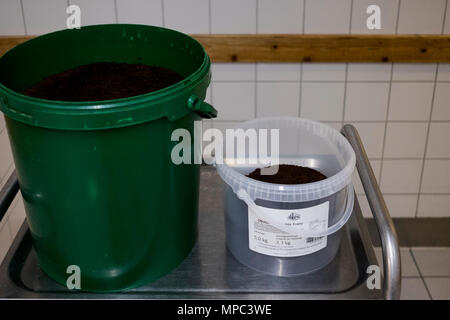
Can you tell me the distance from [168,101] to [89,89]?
229 millimetres

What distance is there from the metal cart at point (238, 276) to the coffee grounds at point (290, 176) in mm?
101

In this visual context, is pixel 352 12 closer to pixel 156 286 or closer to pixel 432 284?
pixel 432 284

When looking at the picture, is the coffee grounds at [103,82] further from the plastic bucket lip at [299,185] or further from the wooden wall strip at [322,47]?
the wooden wall strip at [322,47]

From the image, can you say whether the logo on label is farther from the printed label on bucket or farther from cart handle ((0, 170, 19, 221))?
cart handle ((0, 170, 19, 221))

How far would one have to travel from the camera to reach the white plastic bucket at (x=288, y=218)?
3.19ft

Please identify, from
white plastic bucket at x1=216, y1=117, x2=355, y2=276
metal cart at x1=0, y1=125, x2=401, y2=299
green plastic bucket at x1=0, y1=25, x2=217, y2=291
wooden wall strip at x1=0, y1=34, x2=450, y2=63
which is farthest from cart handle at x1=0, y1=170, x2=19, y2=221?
wooden wall strip at x1=0, y1=34, x2=450, y2=63

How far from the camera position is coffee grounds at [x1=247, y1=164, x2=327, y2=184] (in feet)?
3.47

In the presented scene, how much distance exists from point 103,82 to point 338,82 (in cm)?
136

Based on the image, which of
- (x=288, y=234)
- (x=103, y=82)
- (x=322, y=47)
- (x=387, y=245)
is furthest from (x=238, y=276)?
Result: (x=322, y=47)

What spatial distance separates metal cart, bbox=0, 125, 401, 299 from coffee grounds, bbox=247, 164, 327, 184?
0.33 feet

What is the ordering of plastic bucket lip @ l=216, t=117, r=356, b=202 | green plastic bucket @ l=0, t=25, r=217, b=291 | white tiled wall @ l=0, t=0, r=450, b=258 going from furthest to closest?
1. white tiled wall @ l=0, t=0, r=450, b=258
2. plastic bucket lip @ l=216, t=117, r=356, b=202
3. green plastic bucket @ l=0, t=25, r=217, b=291

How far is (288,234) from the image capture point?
99cm
